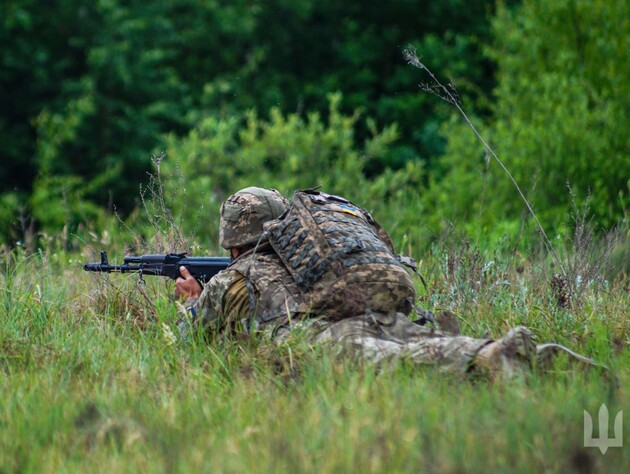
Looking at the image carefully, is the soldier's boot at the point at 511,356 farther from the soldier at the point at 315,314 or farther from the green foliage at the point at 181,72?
the green foliage at the point at 181,72

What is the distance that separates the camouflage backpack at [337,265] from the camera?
4.38m

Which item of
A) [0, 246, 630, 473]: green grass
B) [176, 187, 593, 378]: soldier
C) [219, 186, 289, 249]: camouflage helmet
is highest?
[219, 186, 289, 249]: camouflage helmet

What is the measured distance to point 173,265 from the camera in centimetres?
521

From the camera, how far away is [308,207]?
4613 millimetres

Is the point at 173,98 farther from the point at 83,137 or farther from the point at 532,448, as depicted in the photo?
the point at 532,448

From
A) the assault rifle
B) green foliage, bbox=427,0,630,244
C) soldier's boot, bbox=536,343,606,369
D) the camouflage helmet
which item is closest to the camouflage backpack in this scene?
the camouflage helmet

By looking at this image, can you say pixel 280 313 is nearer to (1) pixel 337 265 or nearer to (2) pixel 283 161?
(1) pixel 337 265

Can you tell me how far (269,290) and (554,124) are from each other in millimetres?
8844

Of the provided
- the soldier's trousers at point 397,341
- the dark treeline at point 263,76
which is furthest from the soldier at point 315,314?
the dark treeline at point 263,76

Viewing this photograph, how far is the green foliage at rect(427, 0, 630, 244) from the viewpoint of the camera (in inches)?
467

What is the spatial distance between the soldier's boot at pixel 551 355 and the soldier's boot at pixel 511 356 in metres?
0.04

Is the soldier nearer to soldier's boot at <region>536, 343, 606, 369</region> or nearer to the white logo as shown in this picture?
soldier's boot at <region>536, 343, 606, 369</region>

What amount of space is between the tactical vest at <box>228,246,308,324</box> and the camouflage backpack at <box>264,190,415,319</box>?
0.21ft

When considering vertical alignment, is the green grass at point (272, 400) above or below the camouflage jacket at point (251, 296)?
below
